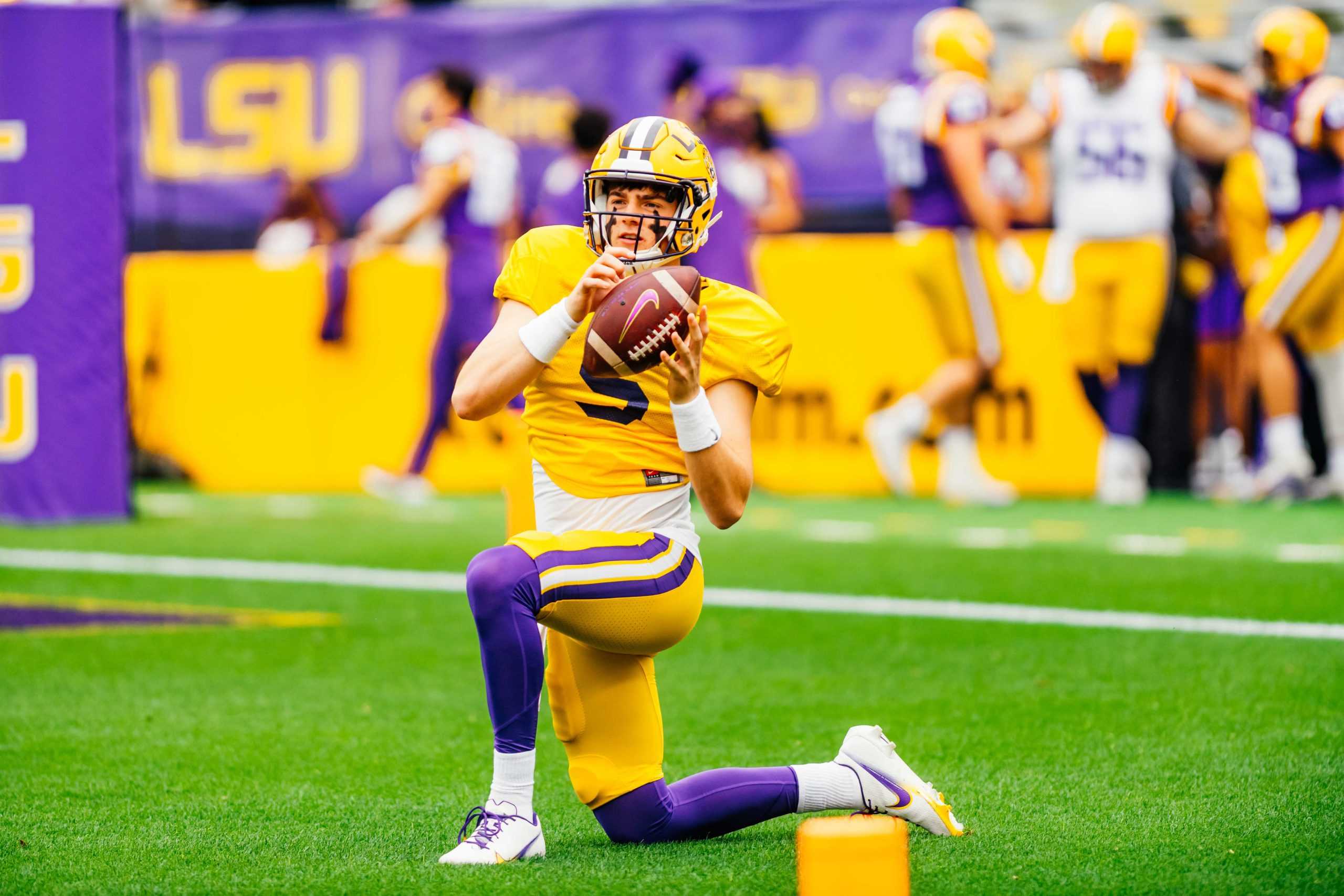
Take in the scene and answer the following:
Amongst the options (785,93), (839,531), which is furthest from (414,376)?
(839,531)

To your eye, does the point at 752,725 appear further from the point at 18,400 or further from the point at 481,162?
the point at 481,162

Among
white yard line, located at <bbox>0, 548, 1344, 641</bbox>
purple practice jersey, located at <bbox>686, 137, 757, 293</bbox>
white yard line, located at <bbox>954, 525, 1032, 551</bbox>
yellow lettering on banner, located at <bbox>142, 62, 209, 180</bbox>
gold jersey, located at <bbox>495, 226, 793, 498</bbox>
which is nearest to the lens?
gold jersey, located at <bbox>495, 226, 793, 498</bbox>

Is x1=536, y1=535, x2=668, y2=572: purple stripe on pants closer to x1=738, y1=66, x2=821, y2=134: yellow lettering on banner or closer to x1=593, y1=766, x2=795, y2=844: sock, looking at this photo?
x1=593, y1=766, x2=795, y2=844: sock

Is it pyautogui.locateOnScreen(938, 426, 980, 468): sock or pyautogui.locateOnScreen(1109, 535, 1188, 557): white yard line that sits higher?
pyautogui.locateOnScreen(938, 426, 980, 468): sock

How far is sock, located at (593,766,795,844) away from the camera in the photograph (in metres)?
4.13

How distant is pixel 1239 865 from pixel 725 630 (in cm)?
354

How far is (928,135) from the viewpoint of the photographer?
11.6 meters

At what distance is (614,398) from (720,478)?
1.17 ft

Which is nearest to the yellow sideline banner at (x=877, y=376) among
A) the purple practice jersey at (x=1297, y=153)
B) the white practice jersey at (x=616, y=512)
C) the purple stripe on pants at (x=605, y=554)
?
the purple practice jersey at (x=1297, y=153)

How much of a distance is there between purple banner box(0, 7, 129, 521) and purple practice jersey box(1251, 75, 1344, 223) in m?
6.57

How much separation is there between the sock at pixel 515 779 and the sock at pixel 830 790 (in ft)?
2.01

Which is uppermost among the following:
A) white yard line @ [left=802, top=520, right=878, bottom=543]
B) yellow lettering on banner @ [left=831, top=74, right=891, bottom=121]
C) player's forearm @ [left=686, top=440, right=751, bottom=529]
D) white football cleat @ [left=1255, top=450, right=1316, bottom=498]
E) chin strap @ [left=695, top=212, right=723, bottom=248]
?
yellow lettering on banner @ [left=831, top=74, right=891, bottom=121]

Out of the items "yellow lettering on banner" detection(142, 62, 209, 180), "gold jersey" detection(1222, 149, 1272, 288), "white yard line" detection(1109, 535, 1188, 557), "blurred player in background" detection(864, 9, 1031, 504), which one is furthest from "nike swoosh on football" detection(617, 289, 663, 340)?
"yellow lettering on banner" detection(142, 62, 209, 180)

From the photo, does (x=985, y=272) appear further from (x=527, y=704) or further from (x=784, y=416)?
(x=527, y=704)
